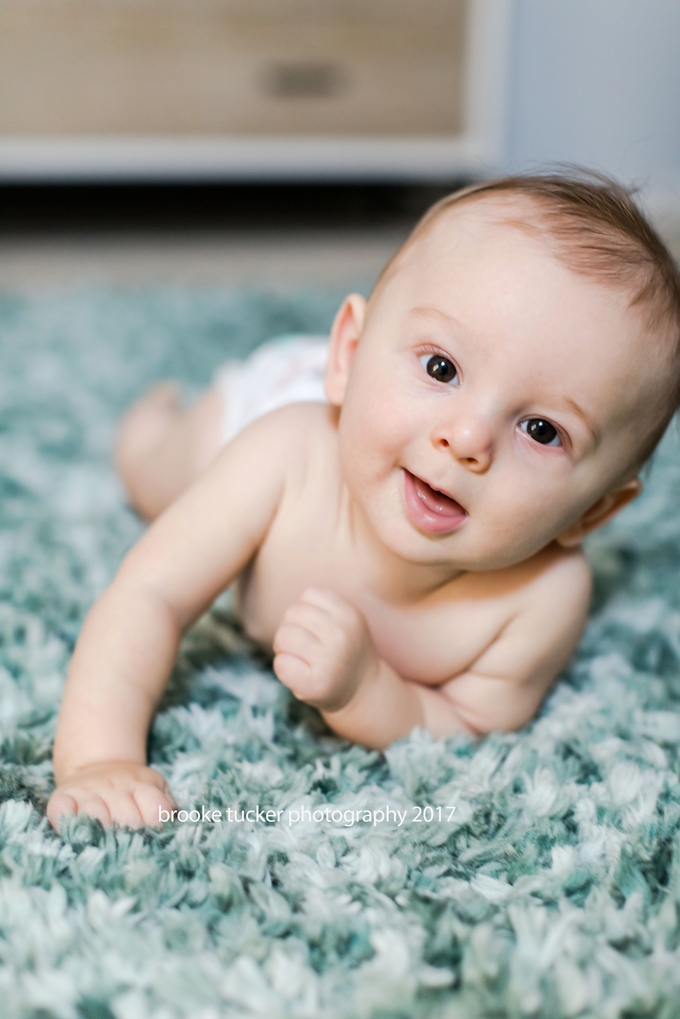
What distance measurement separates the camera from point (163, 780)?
0.62 meters

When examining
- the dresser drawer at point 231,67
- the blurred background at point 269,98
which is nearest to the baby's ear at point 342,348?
the blurred background at point 269,98

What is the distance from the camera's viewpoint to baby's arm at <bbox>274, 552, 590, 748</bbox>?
63 centimetres

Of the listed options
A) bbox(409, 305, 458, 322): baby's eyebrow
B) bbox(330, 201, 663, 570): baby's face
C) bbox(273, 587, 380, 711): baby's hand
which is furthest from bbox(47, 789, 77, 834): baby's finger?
bbox(409, 305, 458, 322): baby's eyebrow

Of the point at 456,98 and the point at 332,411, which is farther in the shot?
the point at 456,98

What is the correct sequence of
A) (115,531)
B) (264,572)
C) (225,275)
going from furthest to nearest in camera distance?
1. (225,275)
2. (115,531)
3. (264,572)

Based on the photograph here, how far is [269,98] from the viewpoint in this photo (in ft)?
7.18

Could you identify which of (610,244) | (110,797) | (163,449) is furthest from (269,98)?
(110,797)

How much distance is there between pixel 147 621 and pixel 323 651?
129mm

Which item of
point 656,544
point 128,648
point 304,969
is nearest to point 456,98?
point 656,544

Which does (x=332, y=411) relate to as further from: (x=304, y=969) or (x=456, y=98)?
(x=456, y=98)

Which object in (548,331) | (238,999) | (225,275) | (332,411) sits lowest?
(225,275)

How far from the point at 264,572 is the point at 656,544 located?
1.55 feet

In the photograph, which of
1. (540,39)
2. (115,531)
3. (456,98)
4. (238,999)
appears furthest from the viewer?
(540,39)

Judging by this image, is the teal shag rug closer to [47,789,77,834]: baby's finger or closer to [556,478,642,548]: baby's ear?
[47,789,77,834]: baby's finger
